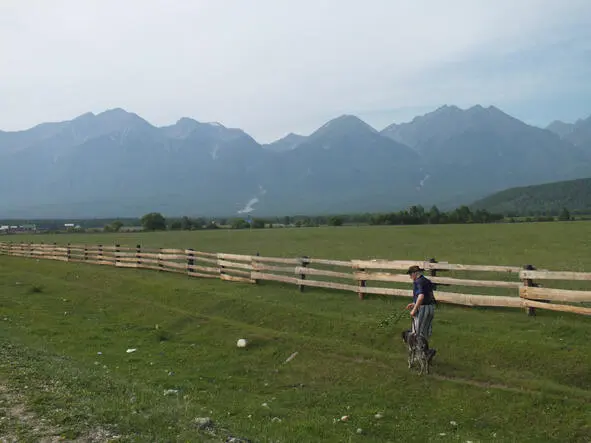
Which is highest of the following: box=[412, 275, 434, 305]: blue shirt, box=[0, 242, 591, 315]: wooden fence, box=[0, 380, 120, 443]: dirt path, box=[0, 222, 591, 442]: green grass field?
box=[412, 275, 434, 305]: blue shirt

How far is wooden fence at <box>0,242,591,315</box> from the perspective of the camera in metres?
13.9

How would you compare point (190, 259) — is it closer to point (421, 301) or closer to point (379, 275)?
point (379, 275)

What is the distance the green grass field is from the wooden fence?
47 cm

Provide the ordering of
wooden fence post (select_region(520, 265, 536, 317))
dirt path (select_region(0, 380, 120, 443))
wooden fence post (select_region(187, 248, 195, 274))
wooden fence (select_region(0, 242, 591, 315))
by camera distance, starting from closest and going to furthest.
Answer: dirt path (select_region(0, 380, 120, 443))
wooden fence (select_region(0, 242, 591, 315))
wooden fence post (select_region(520, 265, 536, 317))
wooden fence post (select_region(187, 248, 195, 274))

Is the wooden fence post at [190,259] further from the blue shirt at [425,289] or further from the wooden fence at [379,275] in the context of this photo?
the blue shirt at [425,289]

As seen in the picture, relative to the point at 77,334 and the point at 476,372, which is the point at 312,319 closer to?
the point at 476,372

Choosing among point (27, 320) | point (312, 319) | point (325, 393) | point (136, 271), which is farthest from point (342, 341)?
point (136, 271)

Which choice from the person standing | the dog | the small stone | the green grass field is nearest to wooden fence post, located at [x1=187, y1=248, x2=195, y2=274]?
the green grass field

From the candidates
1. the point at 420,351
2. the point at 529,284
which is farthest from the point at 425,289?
the point at 529,284

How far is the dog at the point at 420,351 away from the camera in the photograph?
1110 centimetres

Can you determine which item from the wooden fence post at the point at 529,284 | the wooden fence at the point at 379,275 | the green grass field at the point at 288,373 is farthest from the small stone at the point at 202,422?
the wooden fence post at the point at 529,284

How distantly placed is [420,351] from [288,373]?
3.02 metres

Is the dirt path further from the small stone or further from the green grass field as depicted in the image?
the small stone

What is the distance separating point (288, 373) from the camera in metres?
12.2
